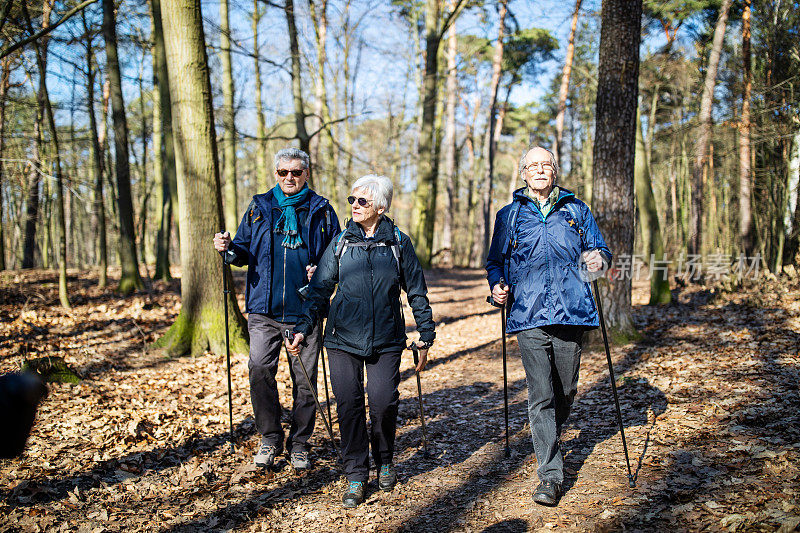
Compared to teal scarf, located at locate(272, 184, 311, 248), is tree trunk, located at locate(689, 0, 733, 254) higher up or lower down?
higher up

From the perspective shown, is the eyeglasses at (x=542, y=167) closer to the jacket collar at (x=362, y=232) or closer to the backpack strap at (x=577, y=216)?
the backpack strap at (x=577, y=216)

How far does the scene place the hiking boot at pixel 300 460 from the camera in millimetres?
4434

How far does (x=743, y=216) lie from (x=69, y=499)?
1599 centimetres

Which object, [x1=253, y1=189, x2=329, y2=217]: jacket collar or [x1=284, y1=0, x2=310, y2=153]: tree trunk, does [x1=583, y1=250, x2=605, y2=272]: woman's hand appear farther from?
[x1=284, y1=0, x2=310, y2=153]: tree trunk

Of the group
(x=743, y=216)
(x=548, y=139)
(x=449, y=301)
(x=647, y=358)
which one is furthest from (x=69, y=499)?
(x=548, y=139)

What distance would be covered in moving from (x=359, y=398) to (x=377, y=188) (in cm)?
144

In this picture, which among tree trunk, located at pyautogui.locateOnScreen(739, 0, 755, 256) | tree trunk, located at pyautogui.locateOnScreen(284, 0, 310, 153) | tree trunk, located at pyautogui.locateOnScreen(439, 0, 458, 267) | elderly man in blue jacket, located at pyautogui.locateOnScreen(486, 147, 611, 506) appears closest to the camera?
elderly man in blue jacket, located at pyautogui.locateOnScreen(486, 147, 611, 506)

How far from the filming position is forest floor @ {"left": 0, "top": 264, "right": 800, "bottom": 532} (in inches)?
140

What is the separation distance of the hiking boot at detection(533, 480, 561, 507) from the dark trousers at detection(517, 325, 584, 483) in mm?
42

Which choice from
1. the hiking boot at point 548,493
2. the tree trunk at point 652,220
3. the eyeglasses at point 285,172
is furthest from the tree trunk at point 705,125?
the hiking boot at point 548,493

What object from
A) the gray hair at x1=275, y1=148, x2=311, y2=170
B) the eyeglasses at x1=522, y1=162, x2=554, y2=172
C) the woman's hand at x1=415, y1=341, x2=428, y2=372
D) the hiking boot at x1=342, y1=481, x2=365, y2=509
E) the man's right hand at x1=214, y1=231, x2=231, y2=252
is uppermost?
the gray hair at x1=275, y1=148, x2=311, y2=170

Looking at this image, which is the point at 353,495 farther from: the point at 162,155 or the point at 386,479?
the point at 162,155

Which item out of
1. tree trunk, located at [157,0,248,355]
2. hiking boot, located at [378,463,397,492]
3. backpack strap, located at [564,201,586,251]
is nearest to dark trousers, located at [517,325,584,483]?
backpack strap, located at [564,201,586,251]

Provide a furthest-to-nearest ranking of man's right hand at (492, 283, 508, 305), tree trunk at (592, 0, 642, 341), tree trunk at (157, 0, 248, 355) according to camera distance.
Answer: tree trunk at (592, 0, 642, 341), tree trunk at (157, 0, 248, 355), man's right hand at (492, 283, 508, 305)
